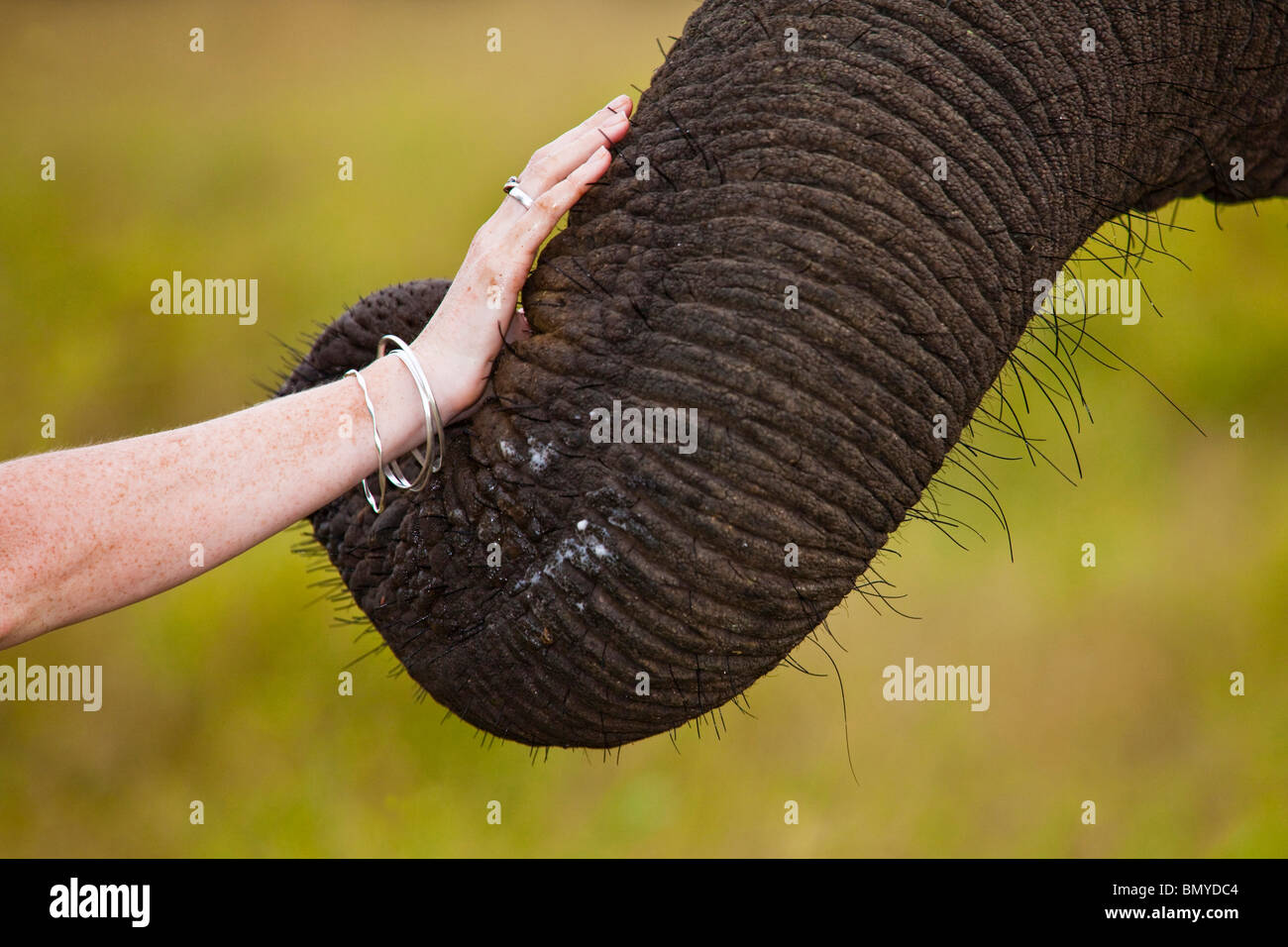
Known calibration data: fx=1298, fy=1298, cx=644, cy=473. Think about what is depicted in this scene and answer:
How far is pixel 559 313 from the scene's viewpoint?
3.75ft

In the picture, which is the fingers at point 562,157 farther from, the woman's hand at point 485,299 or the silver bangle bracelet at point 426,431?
the silver bangle bracelet at point 426,431

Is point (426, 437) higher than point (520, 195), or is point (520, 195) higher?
point (520, 195)

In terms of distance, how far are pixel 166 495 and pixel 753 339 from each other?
49 centimetres

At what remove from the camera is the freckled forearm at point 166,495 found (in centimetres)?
101

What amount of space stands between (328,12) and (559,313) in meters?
3.33

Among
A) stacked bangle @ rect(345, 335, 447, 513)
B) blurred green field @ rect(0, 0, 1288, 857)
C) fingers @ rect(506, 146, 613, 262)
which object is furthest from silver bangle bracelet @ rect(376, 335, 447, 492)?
blurred green field @ rect(0, 0, 1288, 857)

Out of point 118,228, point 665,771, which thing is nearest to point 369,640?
point 665,771

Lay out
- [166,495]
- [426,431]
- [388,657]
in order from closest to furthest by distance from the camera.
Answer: [166,495]
[426,431]
[388,657]

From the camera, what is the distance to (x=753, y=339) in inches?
41.4

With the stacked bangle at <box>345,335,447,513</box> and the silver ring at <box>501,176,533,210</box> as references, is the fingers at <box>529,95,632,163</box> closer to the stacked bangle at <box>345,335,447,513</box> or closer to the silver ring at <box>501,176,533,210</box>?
the silver ring at <box>501,176,533,210</box>

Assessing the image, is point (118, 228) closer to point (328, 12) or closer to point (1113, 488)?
point (328, 12)

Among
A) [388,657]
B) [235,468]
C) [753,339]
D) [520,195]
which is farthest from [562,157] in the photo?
[388,657]

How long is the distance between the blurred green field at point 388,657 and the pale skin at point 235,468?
1.82 meters

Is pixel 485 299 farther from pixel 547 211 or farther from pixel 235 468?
pixel 235 468
